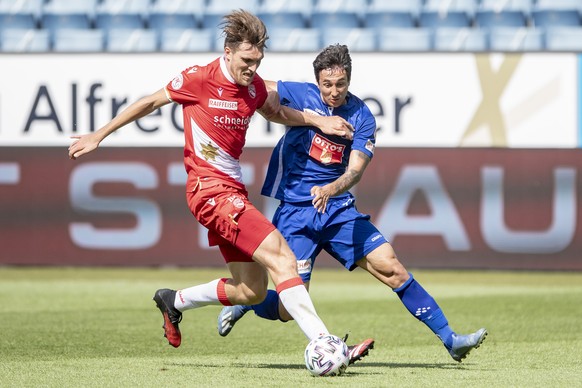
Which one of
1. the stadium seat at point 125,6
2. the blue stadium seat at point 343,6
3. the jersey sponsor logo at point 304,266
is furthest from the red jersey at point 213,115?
the stadium seat at point 125,6

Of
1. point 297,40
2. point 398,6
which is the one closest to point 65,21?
point 297,40

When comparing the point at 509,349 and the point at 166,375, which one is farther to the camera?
the point at 509,349

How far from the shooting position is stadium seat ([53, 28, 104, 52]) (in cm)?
1471

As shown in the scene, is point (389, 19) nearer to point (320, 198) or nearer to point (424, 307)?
point (424, 307)

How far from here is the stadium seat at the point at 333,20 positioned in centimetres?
1491

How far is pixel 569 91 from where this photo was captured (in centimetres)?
1307

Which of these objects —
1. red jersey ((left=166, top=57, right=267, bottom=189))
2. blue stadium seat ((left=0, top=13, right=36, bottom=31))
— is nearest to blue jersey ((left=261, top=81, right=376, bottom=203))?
red jersey ((left=166, top=57, right=267, bottom=189))

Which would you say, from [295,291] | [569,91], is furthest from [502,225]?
[295,291]

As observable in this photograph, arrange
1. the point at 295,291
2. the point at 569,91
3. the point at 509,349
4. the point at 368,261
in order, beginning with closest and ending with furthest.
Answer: the point at 295,291, the point at 368,261, the point at 509,349, the point at 569,91

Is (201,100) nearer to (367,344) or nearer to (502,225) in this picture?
(367,344)

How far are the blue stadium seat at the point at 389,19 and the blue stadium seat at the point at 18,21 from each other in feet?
14.9

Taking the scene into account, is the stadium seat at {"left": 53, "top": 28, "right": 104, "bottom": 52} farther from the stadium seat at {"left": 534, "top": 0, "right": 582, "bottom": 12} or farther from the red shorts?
the red shorts

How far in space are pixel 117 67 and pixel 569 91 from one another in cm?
538

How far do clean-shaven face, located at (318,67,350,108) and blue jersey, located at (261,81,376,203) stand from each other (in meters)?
0.13
